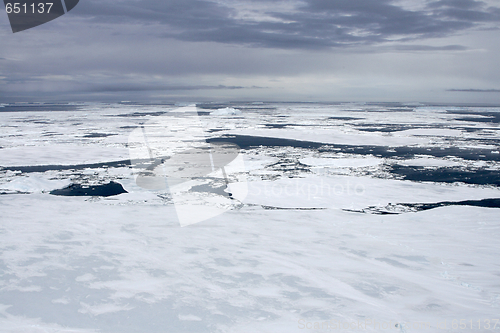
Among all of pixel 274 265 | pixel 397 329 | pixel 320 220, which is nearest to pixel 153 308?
pixel 274 265

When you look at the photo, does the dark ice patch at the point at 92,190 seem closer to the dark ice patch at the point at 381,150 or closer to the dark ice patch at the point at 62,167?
the dark ice patch at the point at 62,167

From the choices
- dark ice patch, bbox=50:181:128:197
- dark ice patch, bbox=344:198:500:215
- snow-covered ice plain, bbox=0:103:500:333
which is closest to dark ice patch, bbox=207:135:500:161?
snow-covered ice plain, bbox=0:103:500:333

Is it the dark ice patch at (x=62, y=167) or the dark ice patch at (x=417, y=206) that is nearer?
the dark ice patch at (x=417, y=206)

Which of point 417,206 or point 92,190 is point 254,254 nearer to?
point 417,206

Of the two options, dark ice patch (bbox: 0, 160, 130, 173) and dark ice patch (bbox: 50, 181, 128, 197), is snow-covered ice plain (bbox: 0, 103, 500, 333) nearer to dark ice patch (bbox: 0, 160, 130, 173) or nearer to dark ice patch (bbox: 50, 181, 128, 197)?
dark ice patch (bbox: 50, 181, 128, 197)

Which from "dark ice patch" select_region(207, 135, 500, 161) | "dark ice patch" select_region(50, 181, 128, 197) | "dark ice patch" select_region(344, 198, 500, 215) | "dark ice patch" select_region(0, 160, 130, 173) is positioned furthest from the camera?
"dark ice patch" select_region(207, 135, 500, 161)

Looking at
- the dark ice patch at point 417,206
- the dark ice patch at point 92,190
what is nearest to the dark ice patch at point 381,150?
the dark ice patch at point 417,206

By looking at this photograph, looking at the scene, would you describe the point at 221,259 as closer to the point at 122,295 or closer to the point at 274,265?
the point at 274,265
